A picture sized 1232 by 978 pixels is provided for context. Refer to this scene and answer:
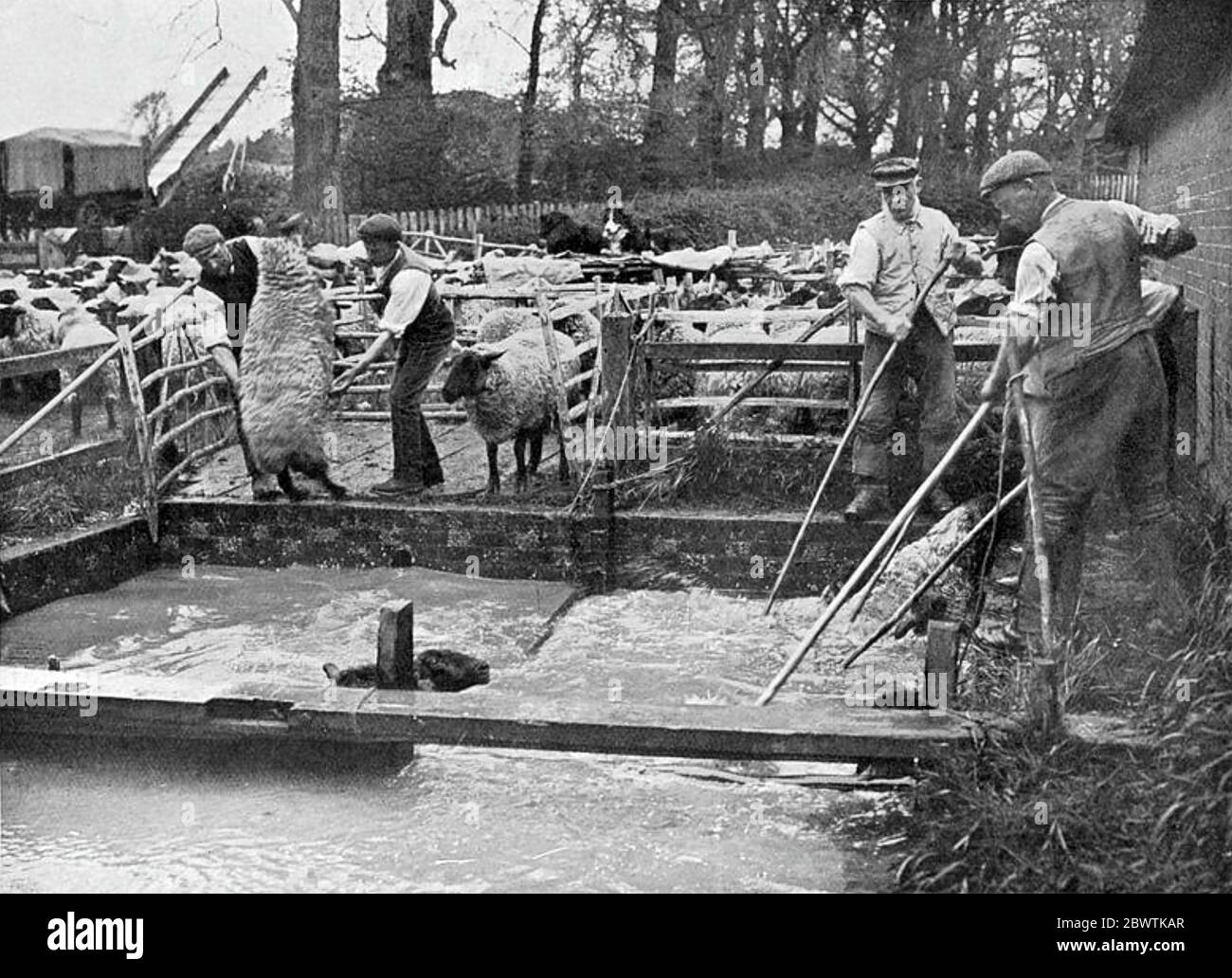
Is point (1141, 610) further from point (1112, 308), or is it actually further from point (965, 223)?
point (965, 223)

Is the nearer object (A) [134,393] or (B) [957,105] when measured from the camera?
(A) [134,393]

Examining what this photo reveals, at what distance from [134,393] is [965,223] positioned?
67.1 feet

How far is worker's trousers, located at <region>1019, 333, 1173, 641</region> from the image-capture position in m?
6.47

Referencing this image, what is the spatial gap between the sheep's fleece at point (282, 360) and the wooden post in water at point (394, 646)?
4034mm

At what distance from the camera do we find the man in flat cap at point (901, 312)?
895 centimetres

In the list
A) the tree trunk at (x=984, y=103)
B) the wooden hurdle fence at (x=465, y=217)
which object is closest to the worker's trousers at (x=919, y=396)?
the tree trunk at (x=984, y=103)

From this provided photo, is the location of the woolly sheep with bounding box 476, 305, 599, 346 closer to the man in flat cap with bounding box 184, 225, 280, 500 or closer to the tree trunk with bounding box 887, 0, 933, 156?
the man in flat cap with bounding box 184, 225, 280, 500

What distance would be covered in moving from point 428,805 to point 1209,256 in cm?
607

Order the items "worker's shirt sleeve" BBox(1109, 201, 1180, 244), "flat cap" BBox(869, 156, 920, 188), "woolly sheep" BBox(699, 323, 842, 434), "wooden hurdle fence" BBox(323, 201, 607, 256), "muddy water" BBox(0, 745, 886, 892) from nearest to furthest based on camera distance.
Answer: "muddy water" BBox(0, 745, 886, 892)
"worker's shirt sleeve" BBox(1109, 201, 1180, 244)
"flat cap" BBox(869, 156, 920, 188)
"woolly sheep" BBox(699, 323, 842, 434)
"wooden hurdle fence" BBox(323, 201, 607, 256)

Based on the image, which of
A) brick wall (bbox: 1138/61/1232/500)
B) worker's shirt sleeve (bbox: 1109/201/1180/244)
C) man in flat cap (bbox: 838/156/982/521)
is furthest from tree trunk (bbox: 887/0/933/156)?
worker's shirt sleeve (bbox: 1109/201/1180/244)

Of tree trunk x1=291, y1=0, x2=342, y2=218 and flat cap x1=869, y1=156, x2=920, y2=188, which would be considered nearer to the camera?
flat cap x1=869, y1=156, x2=920, y2=188

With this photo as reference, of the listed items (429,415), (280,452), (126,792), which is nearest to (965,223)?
(429,415)

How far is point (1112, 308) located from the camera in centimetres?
642

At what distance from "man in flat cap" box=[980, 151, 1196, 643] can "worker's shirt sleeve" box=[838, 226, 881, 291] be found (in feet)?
7.66
